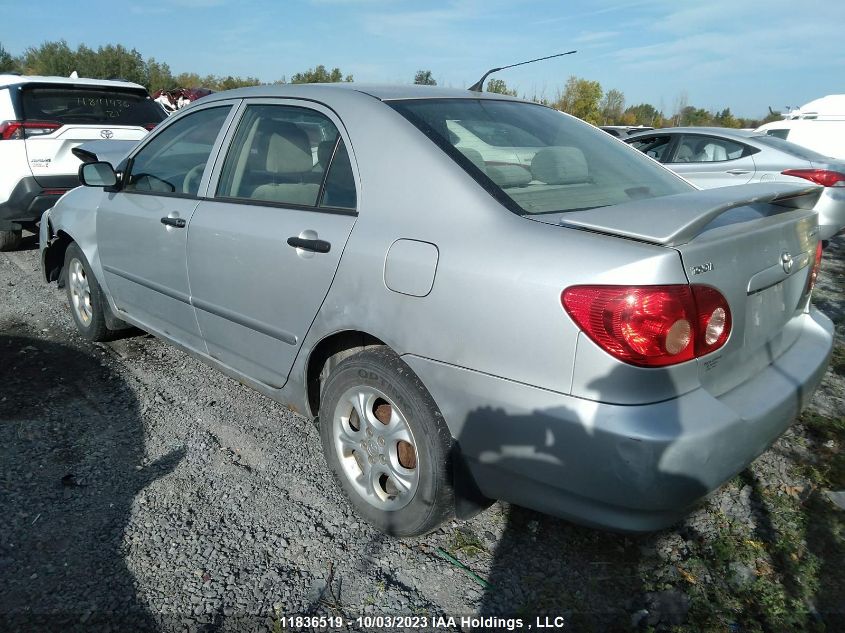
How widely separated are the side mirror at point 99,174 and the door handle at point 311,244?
1.87 meters

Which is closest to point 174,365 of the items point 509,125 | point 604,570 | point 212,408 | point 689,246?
point 212,408

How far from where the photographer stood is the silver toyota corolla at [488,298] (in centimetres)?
191

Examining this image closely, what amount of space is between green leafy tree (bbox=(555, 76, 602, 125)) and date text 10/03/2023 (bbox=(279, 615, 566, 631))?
99.9 feet

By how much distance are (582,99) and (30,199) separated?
2844 centimetres

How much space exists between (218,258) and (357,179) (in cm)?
91

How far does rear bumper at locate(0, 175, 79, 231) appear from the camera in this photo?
664 cm

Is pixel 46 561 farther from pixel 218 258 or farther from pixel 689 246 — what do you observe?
pixel 689 246

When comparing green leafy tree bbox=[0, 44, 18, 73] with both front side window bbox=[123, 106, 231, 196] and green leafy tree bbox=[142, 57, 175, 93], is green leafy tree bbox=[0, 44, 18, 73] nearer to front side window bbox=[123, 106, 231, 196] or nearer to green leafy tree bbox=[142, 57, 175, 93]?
green leafy tree bbox=[142, 57, 175, 93]

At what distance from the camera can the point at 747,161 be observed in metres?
7.50

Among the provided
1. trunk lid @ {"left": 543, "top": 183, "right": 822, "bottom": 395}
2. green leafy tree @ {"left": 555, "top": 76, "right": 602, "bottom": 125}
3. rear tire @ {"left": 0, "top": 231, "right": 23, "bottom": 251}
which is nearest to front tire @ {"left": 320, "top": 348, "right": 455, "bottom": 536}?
trunk lid @ {"left": 543, "top": 183, "right": 822, "bottom": 395}

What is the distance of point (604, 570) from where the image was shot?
2426 mm

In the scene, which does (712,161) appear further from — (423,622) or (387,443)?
(423,622)

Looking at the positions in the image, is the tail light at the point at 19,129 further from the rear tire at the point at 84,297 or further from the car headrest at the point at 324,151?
the car headrest at the point at 324,151

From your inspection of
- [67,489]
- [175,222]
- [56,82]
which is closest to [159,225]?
[175,222]
